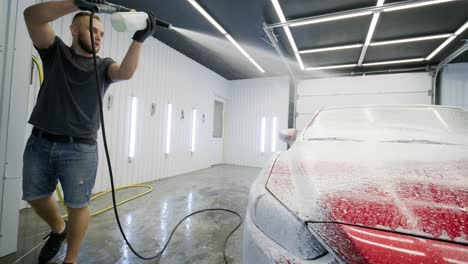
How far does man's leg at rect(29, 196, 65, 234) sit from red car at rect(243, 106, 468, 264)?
138 centimetres

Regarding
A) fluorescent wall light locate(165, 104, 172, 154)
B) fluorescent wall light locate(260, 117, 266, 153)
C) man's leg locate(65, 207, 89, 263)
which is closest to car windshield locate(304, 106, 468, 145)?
man's leg locate(65, 207, 89, 263)

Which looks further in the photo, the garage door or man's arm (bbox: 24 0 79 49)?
the garage door

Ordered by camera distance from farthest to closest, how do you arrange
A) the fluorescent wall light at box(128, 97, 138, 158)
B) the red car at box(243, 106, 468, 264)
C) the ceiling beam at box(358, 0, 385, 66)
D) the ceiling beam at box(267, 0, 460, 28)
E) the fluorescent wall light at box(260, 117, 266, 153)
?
→ the fluorescent wall light at box(260, 117, 266, 153)
the fluorescent wall light at box(128, 97, 138, 158)
the ceiling beam at box(358, 0, 385, 66)
the ceiling beam at box(267, 0, 460, 28)
the red car at box(243, 106, 468, 264)

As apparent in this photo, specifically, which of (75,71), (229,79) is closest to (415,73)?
(229,79)

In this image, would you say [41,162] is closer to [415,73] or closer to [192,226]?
[192,226]

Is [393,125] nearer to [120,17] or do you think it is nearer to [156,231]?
[120,17]

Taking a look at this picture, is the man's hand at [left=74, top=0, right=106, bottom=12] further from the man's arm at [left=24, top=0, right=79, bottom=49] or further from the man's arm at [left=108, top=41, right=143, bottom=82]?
the man's arm at [left=108, top=41, right=143, bottom=82]

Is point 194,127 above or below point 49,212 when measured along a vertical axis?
above

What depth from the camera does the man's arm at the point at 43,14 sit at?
109 cm

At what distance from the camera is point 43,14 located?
1.10 m

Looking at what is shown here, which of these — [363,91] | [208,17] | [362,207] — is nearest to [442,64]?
[363,91]

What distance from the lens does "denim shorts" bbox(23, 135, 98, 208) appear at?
121 cm

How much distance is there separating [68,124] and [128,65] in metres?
0.50

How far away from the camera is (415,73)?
5.06 metres
